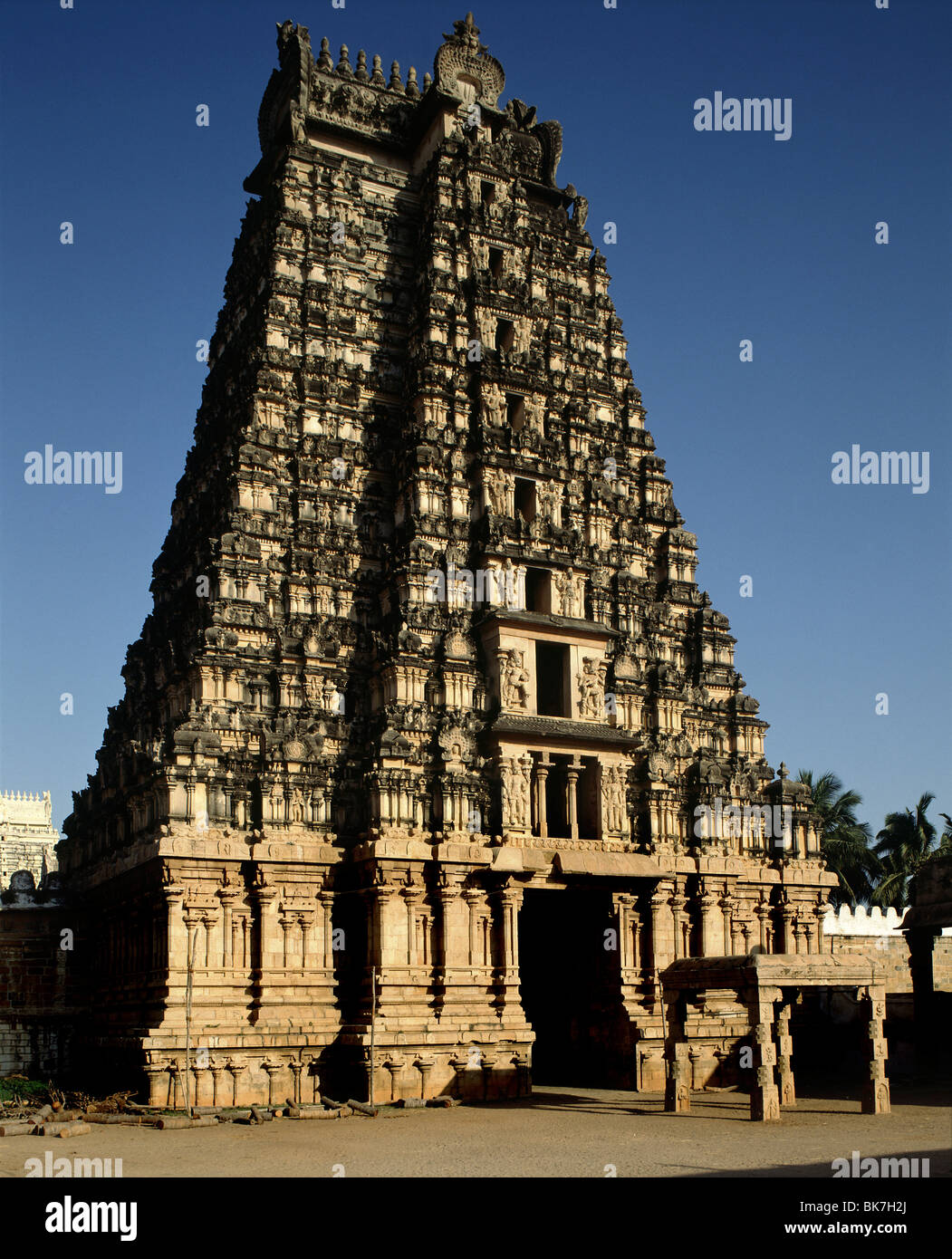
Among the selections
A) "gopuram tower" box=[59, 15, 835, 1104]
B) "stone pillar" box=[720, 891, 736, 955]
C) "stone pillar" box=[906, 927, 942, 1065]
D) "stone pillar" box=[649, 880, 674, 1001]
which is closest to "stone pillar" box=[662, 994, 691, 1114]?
"gopuram tower" box=[59, 15, 835, 1104]

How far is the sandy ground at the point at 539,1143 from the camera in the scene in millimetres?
18859

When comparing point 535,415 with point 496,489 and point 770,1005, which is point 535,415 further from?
point 770,1005

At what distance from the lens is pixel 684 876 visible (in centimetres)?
3497

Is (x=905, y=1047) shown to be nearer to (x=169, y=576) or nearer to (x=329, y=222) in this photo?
(x=169, y=576)

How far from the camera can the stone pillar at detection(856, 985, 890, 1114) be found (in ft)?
84.0

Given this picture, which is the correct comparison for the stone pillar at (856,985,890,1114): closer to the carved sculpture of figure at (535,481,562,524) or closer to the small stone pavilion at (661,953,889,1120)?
the small stone pavilion at (661,953,889,1120)

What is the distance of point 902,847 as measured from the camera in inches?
2731

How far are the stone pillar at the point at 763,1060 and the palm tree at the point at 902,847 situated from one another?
44.5 metres

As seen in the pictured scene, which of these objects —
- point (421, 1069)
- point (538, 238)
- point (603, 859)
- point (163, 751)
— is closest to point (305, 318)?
point (538, 238)

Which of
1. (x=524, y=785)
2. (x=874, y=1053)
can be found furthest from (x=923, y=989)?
(x=524, y=785)

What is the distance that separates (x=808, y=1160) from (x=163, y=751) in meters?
18.7

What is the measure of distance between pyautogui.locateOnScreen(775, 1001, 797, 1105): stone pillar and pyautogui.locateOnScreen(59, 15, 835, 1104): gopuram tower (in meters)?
5.01

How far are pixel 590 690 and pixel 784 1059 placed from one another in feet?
38.2
